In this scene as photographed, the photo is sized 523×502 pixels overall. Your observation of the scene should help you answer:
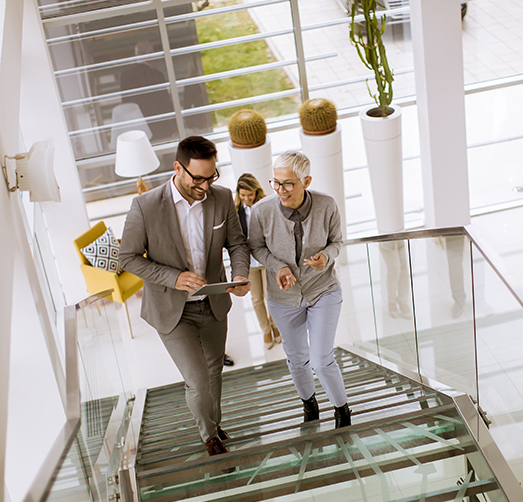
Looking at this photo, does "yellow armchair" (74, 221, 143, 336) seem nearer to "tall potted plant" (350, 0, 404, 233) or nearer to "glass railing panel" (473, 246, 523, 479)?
"tall potted plant" (350, 0, 404, 233)

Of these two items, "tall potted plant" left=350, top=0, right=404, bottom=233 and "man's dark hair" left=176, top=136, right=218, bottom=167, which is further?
"tall potted plant" left=350, top=0, right=404, bottom=233

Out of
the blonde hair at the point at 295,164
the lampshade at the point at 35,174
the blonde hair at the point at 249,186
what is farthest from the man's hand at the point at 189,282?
the blonde hair at the point at 249,186

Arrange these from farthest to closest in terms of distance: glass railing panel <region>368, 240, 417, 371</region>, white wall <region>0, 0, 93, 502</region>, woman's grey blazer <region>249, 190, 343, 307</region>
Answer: glass railing panel <region>368, 240, 417, 371</region>, woman's grey blazer <region>249, 190, 343, 307</region>, white wall <region>0, 0, 93, 502</region>

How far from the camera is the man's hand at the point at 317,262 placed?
10.8 ft

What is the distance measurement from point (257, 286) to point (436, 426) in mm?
2969

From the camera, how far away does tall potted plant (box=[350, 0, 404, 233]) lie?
688 cm

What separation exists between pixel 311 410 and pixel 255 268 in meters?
2.07

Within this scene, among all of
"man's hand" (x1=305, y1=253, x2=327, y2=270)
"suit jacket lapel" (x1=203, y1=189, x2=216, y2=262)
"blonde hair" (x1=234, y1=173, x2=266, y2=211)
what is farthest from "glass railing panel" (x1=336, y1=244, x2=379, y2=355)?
"suit jacket lapel" (x1=203, y1=189, x2=216, y2=262)

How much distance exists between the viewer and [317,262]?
3301 millimetres

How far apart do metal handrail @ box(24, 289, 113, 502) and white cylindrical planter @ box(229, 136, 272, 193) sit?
305 centimetres

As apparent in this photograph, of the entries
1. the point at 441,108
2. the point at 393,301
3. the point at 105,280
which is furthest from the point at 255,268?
the point at 441,108

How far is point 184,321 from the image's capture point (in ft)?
11.1

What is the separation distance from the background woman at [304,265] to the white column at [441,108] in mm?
4248

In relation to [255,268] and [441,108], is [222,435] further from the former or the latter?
[441,108]
